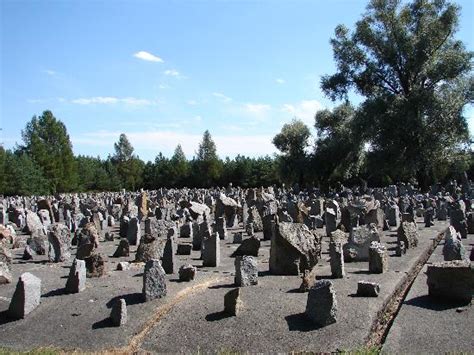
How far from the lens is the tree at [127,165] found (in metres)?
74.6

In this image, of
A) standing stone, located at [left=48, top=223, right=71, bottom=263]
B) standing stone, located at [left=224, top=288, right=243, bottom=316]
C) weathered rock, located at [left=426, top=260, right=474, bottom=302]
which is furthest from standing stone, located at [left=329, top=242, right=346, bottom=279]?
standing stone, located at [left=48, top=223, right=71, bottom=263]

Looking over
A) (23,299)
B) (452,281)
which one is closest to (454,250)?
(452,281)

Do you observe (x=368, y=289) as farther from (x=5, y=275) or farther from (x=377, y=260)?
(x=5, y=275)

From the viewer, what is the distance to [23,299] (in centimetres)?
802

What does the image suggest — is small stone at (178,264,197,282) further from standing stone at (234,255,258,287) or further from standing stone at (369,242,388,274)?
standing stone at (369,242,388,274)

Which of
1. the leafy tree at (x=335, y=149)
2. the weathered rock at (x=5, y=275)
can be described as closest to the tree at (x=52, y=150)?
the leafy tree at (x=335, y=149)

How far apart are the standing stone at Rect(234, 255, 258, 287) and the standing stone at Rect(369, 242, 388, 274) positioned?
8.19ft

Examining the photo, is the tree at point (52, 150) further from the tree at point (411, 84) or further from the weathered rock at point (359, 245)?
the weathered rock at point (359, 245)

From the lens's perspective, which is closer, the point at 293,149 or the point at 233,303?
the point at 233,303

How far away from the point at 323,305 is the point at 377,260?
10.1 feet

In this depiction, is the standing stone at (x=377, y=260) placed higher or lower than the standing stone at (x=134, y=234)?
lower

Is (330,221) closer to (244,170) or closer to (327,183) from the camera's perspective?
(327,183)

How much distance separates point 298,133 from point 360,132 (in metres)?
12.1

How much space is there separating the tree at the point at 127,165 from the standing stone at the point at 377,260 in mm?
65707
